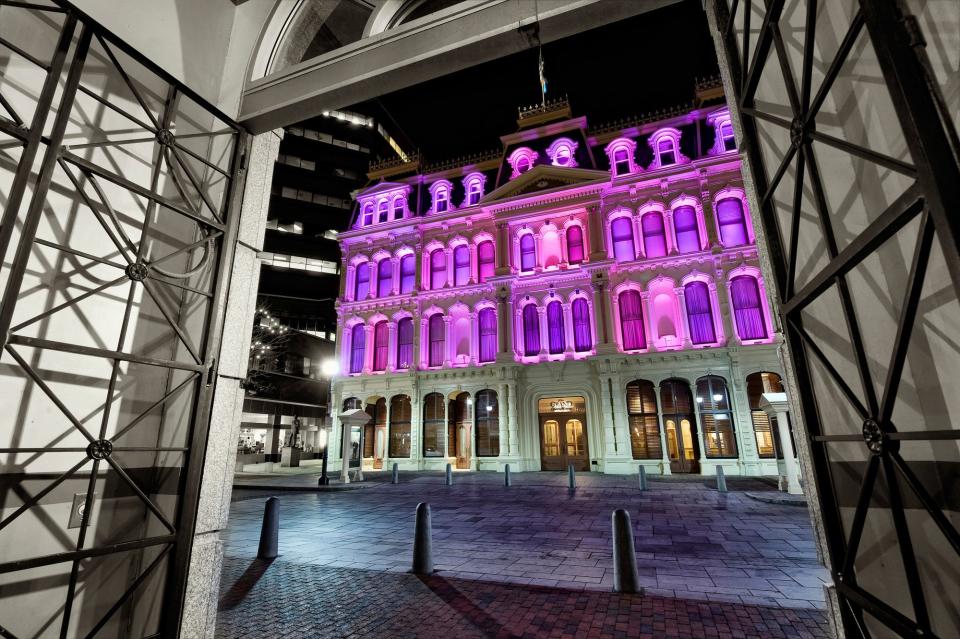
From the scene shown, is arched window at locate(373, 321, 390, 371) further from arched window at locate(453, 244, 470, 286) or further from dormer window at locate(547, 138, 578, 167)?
dormer window at locate(547, 138, 578, 167)

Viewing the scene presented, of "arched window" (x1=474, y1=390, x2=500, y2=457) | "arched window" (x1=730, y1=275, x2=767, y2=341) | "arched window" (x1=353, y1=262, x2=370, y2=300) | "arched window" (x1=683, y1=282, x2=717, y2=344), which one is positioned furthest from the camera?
"arched window" (x1=353, y1=262, x2=370, y2=300)

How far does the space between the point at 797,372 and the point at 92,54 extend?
6622 millimetres

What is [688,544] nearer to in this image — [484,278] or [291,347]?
[484,278]

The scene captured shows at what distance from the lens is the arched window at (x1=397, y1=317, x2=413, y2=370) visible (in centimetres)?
2490

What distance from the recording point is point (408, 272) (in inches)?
1041

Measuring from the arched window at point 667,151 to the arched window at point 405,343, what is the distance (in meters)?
16.1

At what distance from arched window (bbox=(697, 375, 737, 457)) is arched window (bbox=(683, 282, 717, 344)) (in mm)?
1831

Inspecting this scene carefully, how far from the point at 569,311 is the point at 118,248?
19.8m

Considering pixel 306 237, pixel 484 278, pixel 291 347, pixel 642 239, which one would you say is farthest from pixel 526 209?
pixel 306 237

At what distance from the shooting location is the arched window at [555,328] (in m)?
22.0

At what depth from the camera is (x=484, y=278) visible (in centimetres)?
2409

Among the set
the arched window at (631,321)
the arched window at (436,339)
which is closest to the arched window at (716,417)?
the arched window at (631,321)

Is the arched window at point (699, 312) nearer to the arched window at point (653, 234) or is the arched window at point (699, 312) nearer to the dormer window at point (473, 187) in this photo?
the arched window at point (653, 234)

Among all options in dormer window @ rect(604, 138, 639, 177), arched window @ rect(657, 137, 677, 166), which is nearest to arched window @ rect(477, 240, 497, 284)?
dormer window @ rect(604, 138, 639, 177)
